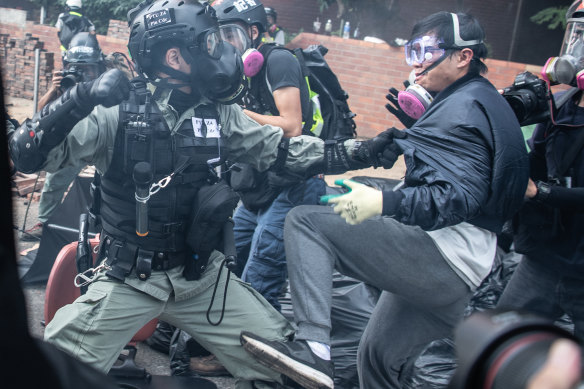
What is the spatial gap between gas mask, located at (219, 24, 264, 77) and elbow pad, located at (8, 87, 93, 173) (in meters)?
1.53

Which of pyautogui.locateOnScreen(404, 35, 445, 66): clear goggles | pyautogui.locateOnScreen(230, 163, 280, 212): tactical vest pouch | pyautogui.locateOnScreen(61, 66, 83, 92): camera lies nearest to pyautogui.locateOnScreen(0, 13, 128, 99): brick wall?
pyautogui.locateOnScreen(230, 163, 280, 212): tactical vest pouch

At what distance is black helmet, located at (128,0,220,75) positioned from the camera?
2.54m

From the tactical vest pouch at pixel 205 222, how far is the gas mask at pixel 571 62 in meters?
1.78

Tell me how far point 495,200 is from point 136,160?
151cm

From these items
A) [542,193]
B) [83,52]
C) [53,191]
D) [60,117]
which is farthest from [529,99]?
[53,191]

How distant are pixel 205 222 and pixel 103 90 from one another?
720 mm

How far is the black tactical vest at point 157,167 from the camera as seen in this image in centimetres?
244

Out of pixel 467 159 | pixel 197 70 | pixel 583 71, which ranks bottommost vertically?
pixel 467 159

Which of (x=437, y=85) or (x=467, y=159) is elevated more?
(x=437, y=85)

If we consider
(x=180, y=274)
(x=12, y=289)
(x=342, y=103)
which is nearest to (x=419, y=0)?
(x=342, y=103)

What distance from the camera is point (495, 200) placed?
8.14 ft

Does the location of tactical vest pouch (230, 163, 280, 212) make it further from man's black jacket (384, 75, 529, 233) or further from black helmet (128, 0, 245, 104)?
man's black jacket (384, 75, 529, 233)

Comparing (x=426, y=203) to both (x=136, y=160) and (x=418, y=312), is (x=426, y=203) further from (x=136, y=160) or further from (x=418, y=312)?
(x=136, y=160)

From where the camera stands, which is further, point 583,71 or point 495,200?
point 583,71
